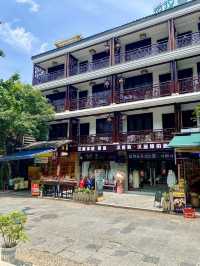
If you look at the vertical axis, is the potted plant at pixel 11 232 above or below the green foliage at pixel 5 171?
below

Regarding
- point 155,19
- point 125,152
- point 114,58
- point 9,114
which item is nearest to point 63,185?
point 125,152

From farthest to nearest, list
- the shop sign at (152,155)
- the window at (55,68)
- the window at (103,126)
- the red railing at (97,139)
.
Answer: the window at (55,68) → the window at (103,126) → the red railing at (97,139) → the shop sign at (152,155)

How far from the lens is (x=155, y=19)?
61.7ft

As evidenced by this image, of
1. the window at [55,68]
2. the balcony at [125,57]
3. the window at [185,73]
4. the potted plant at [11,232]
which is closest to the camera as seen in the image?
the potted plant at [11,232]

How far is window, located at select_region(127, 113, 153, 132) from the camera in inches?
759

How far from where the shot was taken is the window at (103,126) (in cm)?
2109

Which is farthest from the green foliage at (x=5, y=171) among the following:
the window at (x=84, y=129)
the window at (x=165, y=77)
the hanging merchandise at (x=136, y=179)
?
the window at (x=165, y=77)

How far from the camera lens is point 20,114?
1953 centimetres

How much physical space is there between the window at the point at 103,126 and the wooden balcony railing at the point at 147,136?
1902mm

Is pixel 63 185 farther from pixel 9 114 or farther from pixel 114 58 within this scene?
pixel 114 58

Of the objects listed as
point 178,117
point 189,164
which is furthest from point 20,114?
point 189,164

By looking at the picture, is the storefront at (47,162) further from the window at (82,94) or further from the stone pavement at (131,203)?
the stone pavement at (131,203)

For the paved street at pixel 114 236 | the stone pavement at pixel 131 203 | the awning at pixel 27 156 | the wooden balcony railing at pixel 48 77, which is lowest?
the paved street at pixel 114 236

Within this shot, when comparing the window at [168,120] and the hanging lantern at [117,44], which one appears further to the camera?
the hanging lantern at [117,44]
